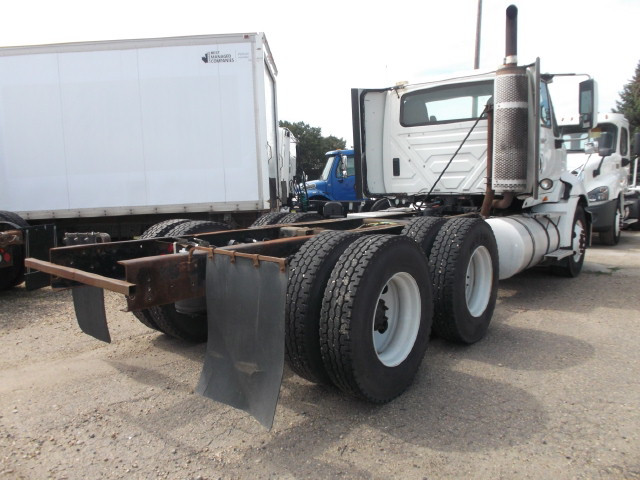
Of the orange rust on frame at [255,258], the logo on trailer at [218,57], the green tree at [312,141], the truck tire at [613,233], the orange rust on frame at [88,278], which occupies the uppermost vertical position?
the green tree at [312,141]

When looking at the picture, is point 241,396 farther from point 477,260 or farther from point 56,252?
point 477,260

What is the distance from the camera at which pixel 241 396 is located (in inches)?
110

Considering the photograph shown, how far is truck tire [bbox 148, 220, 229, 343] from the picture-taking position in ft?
13.4

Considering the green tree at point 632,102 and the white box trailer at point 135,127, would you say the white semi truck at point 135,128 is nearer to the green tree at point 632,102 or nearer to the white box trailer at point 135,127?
the white box trailer at point 135,127

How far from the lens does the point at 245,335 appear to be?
111 inches

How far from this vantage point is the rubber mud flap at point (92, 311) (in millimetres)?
3225

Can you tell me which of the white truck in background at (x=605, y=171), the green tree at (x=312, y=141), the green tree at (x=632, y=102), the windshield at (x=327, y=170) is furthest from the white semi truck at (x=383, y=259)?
the green tree at (x=312, y=141)

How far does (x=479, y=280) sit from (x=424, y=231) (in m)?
0.81

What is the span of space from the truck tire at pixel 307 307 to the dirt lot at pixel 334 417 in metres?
0.32

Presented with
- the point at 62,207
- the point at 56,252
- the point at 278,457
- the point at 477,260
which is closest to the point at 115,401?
the point at 56,252

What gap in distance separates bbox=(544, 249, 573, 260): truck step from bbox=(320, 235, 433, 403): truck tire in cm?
356

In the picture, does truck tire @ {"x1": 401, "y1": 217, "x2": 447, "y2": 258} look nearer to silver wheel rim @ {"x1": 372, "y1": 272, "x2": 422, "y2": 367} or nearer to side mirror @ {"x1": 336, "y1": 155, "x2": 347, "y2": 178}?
silver wheel rim @ {"x1": 372, "y1": 272, "x2": 422, "y2": 367}

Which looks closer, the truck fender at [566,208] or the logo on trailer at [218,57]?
the truck fender at [566,208]

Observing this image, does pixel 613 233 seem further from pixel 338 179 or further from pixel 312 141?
pixel 312 141
